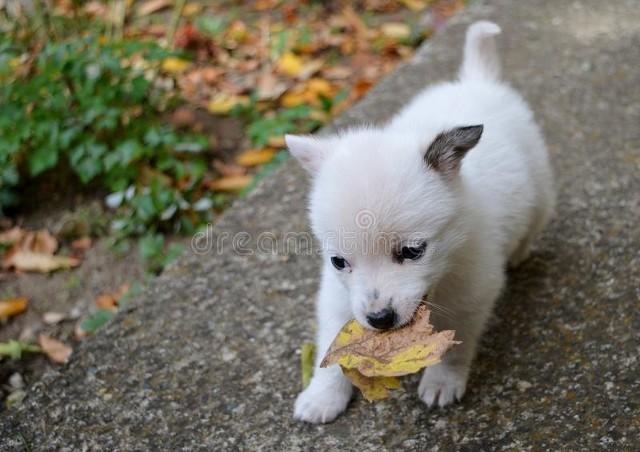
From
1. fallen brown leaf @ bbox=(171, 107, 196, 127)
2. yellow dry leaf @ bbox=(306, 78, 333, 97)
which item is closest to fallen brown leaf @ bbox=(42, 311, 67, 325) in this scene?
fallen brown leaf @ bbox=(171, 107, 196, 127)

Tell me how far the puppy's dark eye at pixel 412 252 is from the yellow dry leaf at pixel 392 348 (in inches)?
6.9

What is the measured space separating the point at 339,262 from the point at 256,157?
2754 mm

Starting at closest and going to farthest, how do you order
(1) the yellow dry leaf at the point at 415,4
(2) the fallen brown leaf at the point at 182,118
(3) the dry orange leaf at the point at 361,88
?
(2) the fallen brown leaf at the point at 182,118, (3) the dry orange leaf at the point at 361,88, (1) the yellow dry leaf at the point at 415,4

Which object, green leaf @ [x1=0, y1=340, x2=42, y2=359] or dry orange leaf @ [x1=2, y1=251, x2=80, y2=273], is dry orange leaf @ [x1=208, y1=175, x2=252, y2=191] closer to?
dry orange leaf @ [x1=2, y1=251, x2=80, y2=273]

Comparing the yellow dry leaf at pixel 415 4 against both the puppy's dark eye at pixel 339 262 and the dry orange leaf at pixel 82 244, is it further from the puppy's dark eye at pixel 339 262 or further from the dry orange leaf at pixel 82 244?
the puppy's dark eye at pixel 339 262

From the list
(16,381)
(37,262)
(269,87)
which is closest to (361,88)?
(269,87)

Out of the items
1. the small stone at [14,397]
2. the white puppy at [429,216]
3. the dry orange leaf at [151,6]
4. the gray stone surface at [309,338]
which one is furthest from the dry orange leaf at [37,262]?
the dry orange leaf at [151,6]

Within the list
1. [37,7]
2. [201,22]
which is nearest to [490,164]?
[37,7]

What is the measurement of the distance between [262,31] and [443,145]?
468 centimetres

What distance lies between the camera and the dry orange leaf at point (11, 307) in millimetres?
4277

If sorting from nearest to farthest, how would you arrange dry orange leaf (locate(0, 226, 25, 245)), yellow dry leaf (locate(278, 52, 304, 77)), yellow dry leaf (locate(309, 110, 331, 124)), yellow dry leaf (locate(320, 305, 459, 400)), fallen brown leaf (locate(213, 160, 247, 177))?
yellow dry leaf (locate(320, 305, 459, 400)), dry orange leaf (locate(0, 226, 25, 245)), fallen brown leaf (locate(213, 160, 247, 177)), yellow dry leaf (locate(309, 110, 331, 124)), yellow dry leaf (locate(278, 52, 304, 77))

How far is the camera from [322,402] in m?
2.85

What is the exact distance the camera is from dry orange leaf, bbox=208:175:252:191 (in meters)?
5.02

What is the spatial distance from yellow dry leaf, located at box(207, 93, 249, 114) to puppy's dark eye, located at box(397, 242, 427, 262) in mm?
3609
